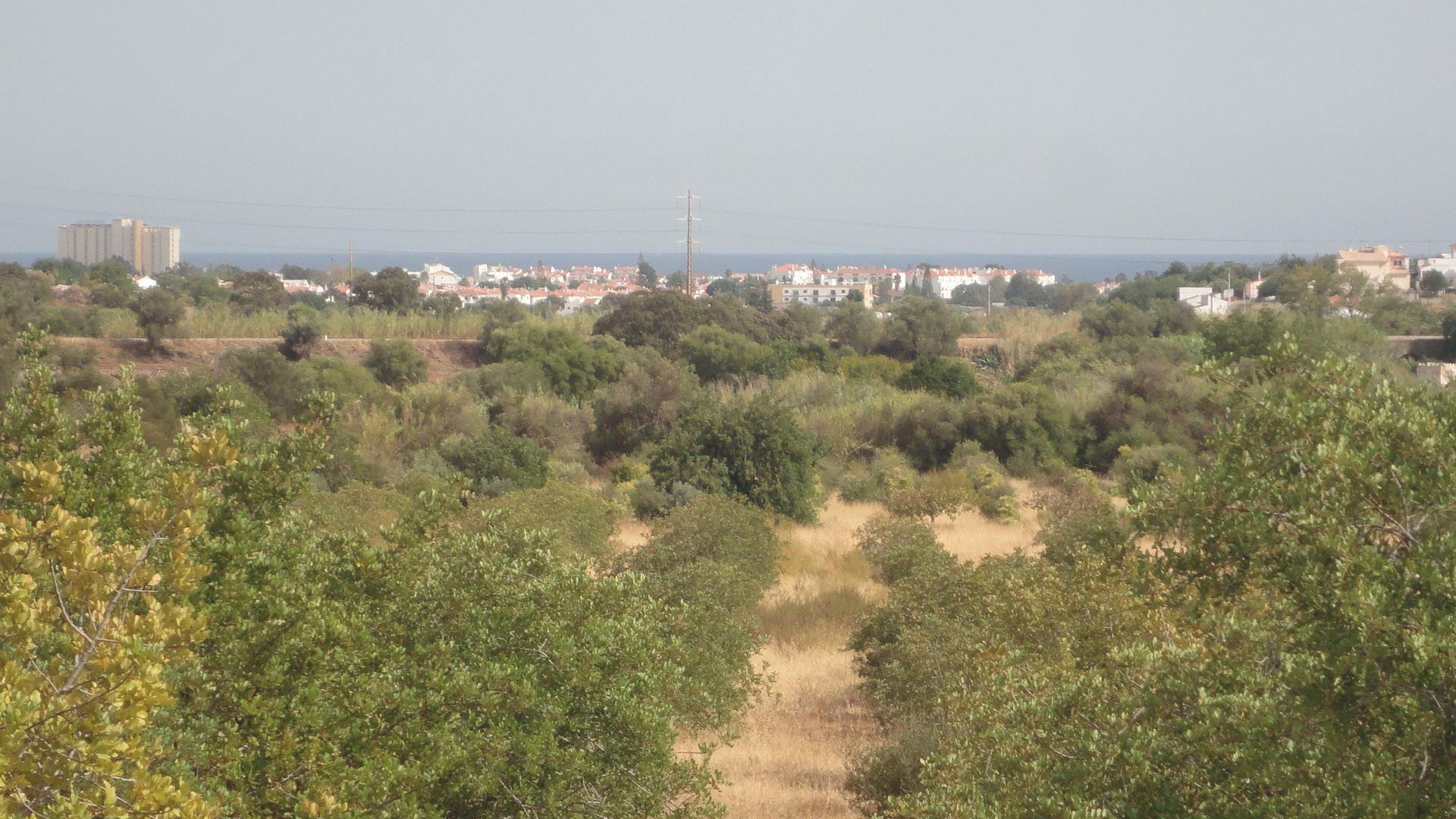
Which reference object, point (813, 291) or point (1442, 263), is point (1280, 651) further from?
point (813, 291)

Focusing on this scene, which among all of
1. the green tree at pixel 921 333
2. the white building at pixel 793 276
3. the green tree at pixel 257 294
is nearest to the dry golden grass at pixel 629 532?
the green tree at pixel 921 333

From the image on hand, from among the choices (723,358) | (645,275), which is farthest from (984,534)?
(645,275)

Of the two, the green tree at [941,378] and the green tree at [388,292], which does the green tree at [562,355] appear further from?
the green tree at [388,292]

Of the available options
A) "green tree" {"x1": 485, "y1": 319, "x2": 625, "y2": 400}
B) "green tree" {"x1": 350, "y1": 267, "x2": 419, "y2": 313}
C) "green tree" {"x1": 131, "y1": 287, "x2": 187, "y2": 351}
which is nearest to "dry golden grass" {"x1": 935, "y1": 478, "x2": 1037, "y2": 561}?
"green tree" {"x1": 485, "y1": 319, "x2": 625, "y2": 400}

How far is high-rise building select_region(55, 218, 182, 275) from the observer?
390 feet

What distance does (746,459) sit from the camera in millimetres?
21656

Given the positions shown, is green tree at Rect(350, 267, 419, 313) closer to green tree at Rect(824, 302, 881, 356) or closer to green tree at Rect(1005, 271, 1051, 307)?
green tree at Rect(824, 302, 881, 356)

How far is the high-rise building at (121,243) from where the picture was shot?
118938 mm

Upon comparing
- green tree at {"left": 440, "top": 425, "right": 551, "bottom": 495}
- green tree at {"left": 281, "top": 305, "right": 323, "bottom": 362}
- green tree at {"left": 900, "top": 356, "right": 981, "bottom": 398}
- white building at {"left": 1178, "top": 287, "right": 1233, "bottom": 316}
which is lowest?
green tree at {"left": 440, "top": 425, "right": 551, "bottom": 495}

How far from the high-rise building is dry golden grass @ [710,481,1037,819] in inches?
4502

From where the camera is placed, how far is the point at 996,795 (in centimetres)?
492

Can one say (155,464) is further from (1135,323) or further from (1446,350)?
(1135,323)

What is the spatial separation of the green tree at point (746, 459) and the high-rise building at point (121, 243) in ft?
364

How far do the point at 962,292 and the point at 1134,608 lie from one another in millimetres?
109343
